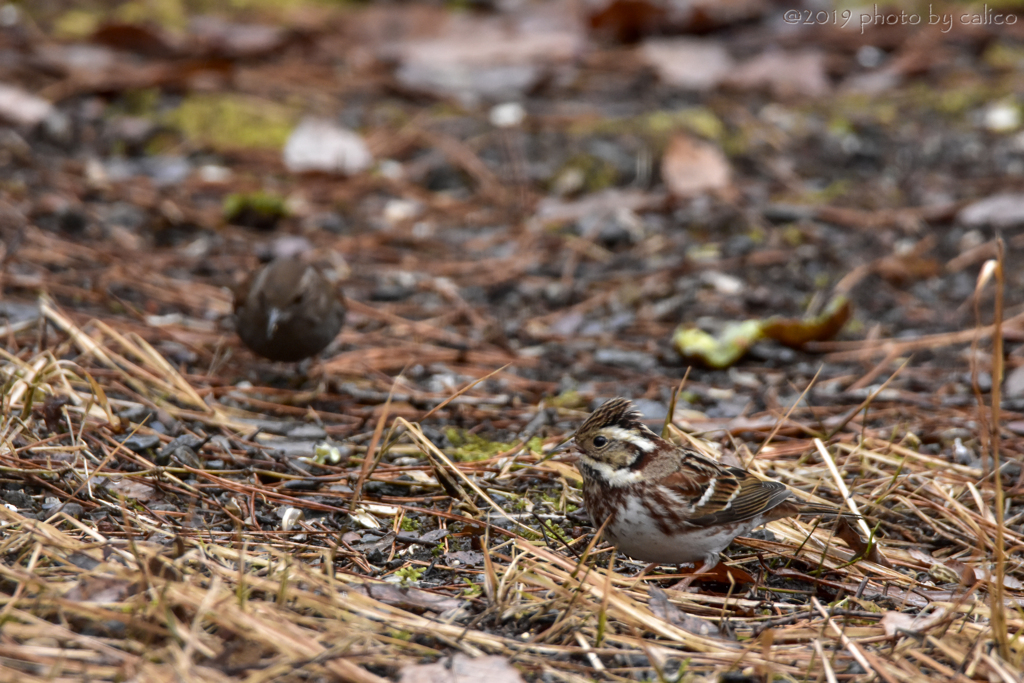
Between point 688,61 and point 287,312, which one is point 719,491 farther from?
point 688,61

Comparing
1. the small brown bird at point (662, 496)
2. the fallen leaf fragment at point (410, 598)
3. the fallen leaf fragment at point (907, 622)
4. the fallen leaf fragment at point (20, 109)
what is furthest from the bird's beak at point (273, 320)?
the fallen leaf fragment at point (20, 109)

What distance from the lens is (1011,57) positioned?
30.3ft

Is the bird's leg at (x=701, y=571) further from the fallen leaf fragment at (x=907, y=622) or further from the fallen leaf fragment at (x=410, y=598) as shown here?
the fallen leaf fragment at (x=410, y=598)

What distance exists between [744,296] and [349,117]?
161 inches

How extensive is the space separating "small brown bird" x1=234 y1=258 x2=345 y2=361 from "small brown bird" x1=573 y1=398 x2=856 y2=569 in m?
2.13

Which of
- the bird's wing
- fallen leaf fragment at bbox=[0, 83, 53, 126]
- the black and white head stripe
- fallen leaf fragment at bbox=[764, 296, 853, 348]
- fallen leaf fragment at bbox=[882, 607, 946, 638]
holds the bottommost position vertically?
fallen leaf fragment at bbox=[764, 296, 853, 348]

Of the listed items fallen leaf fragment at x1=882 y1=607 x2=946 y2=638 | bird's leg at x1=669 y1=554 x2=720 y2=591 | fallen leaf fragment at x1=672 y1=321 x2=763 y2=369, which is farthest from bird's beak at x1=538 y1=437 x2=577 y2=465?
fallen leaf fragment at x1=672 y1=321 x2=763 y2=369

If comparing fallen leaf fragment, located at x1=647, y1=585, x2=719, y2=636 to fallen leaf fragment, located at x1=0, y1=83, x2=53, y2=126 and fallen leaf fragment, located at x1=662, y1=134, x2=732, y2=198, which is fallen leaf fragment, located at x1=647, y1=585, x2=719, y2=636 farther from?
fallen leaf fragment, located at x1=0, y1=83, x2=53, y2=126

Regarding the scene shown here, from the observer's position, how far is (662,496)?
133 inches

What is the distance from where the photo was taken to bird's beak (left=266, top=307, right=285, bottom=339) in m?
4.98

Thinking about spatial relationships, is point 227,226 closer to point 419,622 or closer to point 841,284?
point 841,284

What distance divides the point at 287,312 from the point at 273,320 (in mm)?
80

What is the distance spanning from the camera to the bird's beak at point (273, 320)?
196 inches

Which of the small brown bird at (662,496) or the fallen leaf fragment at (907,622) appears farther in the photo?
the small brown bird at (662,496)
